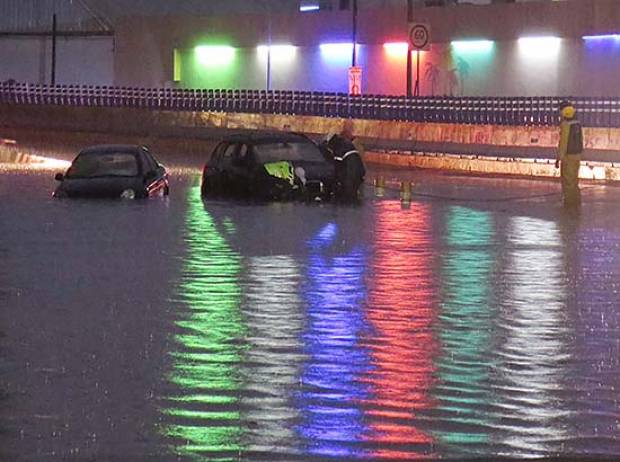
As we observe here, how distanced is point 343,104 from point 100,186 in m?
25.0

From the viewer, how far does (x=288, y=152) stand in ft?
91.0

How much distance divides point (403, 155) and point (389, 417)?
34409mm

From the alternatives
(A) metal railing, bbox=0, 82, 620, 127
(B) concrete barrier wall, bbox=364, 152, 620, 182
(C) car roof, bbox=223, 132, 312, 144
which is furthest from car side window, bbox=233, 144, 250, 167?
(A) metal railing, bbox=0, 82, 620, 127

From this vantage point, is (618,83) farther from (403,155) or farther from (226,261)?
(226,261)

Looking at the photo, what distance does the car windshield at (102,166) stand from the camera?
26656mm

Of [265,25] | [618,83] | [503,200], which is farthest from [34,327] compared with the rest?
[265,25]

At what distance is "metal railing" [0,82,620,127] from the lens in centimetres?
4309

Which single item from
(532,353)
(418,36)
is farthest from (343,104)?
(532,353)

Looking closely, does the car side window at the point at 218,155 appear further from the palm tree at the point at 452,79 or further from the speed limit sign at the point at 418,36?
the palm tree at the point at 452,79

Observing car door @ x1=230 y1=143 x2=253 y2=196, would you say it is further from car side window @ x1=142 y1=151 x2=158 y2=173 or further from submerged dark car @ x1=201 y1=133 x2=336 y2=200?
car side window @ x1=142 y1=151 x2=158 y2=173

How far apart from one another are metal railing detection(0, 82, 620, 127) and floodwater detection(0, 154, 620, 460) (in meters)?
21.0

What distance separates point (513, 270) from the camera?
16781mm

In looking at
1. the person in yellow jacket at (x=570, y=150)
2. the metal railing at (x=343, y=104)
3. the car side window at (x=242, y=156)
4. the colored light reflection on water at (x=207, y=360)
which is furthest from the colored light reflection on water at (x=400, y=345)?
the metal railing at (x=343, y=104)

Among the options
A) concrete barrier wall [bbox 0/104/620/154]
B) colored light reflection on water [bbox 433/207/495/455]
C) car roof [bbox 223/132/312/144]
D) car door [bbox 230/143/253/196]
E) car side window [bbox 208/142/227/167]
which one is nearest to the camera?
colored light reflection on water [bbox 433/207/495/455]
